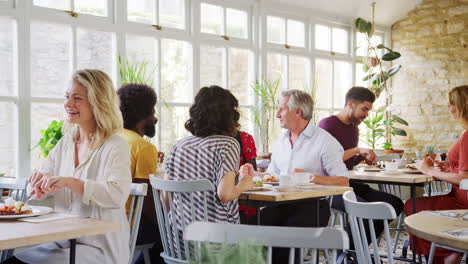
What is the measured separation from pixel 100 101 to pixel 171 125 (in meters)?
3.59

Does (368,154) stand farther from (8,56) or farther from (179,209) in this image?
(8,56)

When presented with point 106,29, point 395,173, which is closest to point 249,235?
point 395,173

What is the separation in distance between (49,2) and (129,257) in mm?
3311

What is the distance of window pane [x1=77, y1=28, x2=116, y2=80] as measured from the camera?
537 cm

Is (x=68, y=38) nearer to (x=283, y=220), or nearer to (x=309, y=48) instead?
(x=283, y=220)

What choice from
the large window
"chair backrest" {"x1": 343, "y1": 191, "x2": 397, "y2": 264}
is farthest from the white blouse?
the large window

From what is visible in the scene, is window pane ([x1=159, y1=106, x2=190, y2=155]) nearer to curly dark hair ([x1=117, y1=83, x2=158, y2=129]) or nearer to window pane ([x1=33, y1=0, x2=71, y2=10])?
window pane ([x1=33, y1=0, x2=71, y2=10])

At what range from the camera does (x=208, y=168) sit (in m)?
2.89

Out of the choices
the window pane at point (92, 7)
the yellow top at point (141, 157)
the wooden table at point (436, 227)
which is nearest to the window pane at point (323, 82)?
the window pane at point (92, 7)

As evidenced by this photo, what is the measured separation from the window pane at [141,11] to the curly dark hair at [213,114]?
2.98 m

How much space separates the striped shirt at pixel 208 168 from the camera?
112 inches

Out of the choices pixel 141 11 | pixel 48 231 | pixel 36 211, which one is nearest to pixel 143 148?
pixel 36 211

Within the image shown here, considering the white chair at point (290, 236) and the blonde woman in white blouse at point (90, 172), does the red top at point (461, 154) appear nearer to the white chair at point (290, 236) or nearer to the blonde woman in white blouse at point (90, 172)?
the blonde woman in white blouse at point (90, 172)

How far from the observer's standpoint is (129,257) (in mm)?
2527
